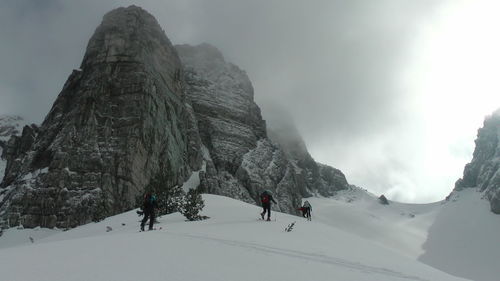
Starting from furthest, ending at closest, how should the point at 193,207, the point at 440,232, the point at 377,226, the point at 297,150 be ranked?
the point at 297,150 → the point at 440,232 → the point at 377,226 → the point at 193,207

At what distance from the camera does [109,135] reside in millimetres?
71125

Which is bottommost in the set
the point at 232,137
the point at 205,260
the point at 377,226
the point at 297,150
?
the point at 205,260

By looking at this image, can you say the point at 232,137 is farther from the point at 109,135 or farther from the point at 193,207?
the point at 193,207

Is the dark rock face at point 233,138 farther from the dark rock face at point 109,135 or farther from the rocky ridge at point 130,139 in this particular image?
the dark rock face at point 109,135

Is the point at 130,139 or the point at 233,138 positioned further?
the point at 233,138

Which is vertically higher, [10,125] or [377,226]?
[10,125]

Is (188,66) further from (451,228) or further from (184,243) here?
(451,228)

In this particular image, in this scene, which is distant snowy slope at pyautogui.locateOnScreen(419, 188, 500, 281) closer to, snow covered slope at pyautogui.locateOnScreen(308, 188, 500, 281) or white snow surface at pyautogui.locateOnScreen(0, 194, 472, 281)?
snow covered slope at pyautogui.locateOnScreen(308, 188, 500, 281)

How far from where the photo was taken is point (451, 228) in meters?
164

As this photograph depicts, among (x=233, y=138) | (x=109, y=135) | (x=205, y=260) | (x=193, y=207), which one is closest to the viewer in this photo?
(x=205, y=260)

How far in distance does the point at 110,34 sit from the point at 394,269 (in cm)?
8978

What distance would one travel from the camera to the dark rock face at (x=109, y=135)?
203ft

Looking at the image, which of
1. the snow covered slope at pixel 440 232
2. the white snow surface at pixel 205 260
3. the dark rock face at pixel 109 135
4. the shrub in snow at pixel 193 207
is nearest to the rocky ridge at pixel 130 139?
the dark rock face at pixel 109 135

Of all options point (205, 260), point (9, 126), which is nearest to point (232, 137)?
point (205, 260)
